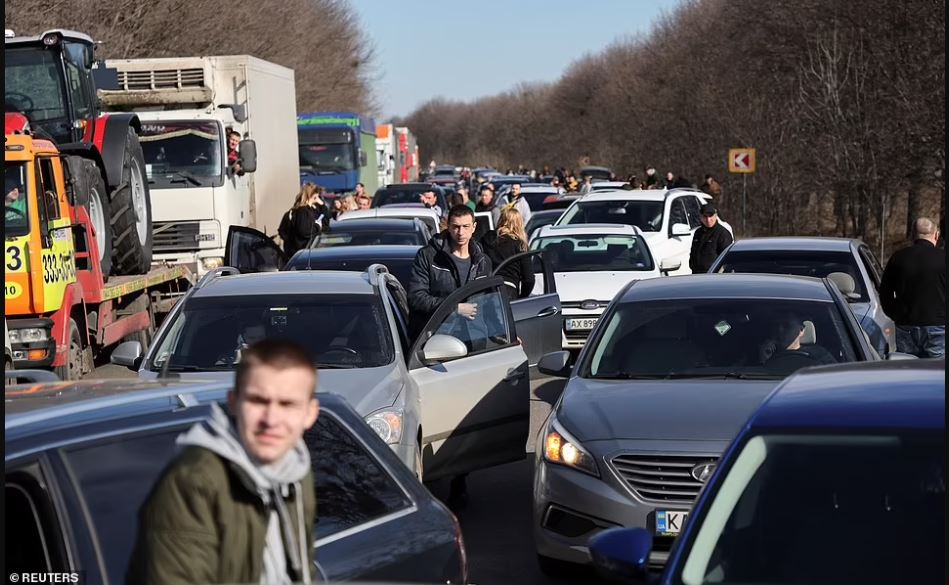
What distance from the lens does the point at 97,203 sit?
15.7 meters

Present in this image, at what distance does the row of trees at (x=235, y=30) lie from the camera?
34.8 meters

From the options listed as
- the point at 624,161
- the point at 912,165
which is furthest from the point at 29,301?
the point at 624,161

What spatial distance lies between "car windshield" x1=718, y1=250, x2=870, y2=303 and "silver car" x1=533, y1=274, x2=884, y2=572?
4024mm

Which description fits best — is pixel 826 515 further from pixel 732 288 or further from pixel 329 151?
pixel 329 151

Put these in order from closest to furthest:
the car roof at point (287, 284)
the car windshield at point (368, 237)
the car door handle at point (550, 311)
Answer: the car roof at point (287, 284) < the car door handle at point (550, 311) < the car windshield at point (368, 237)

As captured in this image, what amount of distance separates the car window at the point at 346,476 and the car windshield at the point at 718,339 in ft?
13.6

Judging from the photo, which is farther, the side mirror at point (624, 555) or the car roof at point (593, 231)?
the car roof at point (593, 231)

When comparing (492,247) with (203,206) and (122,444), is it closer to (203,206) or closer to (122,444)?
(203,206)

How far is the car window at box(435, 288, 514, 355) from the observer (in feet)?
31.8

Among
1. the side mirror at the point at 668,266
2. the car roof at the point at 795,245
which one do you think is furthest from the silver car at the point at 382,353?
the side mirror at the point at 668,266

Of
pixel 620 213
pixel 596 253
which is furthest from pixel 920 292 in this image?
pixel 620 213

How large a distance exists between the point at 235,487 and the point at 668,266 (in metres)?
15.7

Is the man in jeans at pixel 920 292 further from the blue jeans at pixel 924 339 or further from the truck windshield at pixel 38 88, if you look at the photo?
the truck windshield at pixel 38 88

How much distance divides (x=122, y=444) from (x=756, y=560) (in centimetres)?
174
